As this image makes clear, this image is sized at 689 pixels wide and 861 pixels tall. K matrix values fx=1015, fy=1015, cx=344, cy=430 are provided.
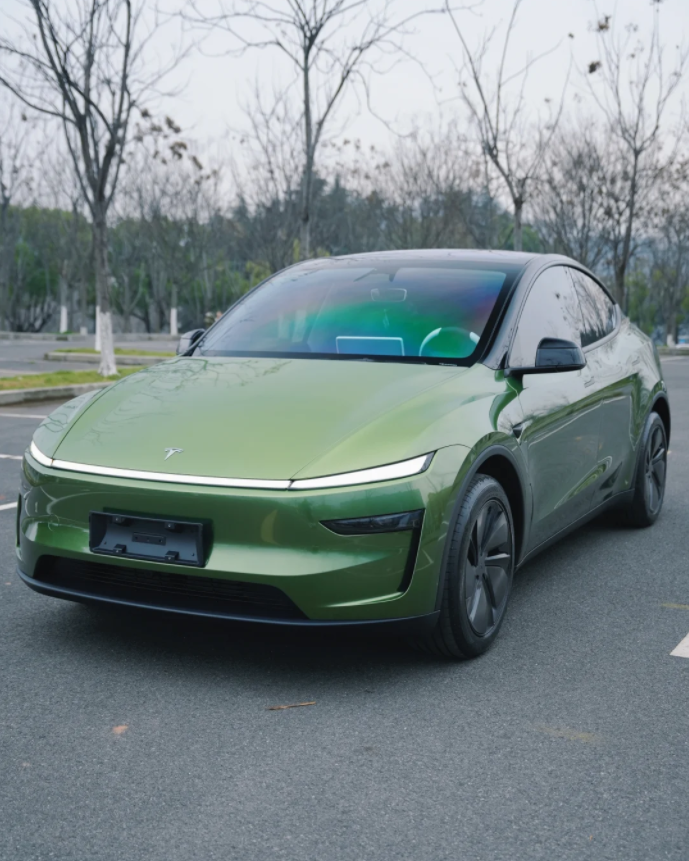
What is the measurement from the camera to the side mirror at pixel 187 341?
4676 mm

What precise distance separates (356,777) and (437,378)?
5.21 ft

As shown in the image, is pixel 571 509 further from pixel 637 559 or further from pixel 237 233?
pixel 237 233

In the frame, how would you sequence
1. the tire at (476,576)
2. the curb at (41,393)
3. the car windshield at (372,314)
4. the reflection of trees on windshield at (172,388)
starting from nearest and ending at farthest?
the tire at (476,576) < the reflection of trees on windshield at (172,388) < the car windshield at (372,314) < the curb at (41,393)

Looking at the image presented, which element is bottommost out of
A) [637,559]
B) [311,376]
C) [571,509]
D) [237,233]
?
[637,559]

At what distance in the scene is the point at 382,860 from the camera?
2.26 m

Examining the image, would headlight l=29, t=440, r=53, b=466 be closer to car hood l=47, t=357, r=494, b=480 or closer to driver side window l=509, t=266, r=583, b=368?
car hood l=47, t=357, r=494, b=480

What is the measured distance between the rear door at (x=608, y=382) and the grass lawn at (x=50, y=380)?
10.2 meters

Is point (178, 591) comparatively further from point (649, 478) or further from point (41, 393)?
point (41, 393)

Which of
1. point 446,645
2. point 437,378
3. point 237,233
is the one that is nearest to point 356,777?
point 446,645

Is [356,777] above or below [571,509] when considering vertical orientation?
below

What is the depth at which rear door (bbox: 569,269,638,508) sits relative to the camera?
4910mm

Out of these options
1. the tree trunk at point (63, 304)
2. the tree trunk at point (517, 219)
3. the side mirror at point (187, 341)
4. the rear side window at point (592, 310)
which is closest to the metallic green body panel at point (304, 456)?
the side mirror at point (187, 341)

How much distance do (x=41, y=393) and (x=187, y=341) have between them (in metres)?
9.94

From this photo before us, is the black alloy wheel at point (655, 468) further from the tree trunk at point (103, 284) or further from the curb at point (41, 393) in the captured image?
the tree trunk at point (103, 284)
